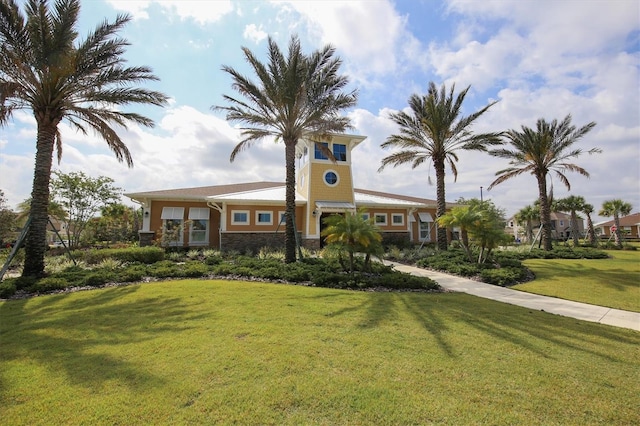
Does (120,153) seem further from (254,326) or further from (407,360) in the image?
(407,360)

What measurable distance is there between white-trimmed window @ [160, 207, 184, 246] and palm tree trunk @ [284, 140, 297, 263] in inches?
319

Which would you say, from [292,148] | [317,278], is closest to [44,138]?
[292,148]

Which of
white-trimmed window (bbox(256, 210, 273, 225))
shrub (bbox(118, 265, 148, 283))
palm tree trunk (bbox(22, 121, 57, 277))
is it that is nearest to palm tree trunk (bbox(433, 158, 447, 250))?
white-trimmed window (bbox(256, 210, 273, 225))

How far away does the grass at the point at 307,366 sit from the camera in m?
3.01

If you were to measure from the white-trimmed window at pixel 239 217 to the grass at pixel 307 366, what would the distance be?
41.7 feet

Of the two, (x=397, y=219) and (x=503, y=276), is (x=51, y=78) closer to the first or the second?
(x=503, y=276)

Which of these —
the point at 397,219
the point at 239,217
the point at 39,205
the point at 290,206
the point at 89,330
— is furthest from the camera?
the point at 397,219

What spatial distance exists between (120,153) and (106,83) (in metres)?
2.74

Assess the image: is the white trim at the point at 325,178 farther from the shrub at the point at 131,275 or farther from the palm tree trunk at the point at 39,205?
the palm tree trunk at the point at 39,205

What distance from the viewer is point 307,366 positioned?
12.8ft

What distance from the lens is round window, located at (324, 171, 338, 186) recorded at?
2145 cm

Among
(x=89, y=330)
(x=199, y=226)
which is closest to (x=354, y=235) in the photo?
(x=89, y=330)

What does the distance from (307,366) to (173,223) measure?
59.2ft

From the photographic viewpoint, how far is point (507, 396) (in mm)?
3357
